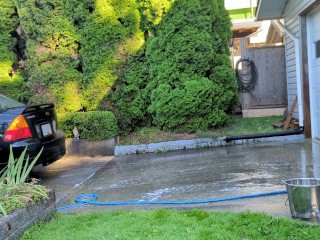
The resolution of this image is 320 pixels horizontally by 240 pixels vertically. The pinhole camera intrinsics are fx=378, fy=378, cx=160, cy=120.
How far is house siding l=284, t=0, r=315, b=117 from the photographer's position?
8.66m

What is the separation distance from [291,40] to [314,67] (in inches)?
65.3

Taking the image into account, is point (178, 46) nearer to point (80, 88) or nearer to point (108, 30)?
point (108, 30)

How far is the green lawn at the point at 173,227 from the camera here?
10.3 ft

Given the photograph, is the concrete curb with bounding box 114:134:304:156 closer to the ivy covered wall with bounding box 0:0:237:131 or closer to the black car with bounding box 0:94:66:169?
the ivy covered wall with bounding box 0:0:237:131

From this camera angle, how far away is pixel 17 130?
18.0 ft

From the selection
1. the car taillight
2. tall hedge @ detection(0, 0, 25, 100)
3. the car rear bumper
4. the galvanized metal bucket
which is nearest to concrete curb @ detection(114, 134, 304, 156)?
the car rear bumper

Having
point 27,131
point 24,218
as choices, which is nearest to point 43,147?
point 27,131

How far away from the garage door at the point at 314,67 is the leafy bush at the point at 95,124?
4.45 metres

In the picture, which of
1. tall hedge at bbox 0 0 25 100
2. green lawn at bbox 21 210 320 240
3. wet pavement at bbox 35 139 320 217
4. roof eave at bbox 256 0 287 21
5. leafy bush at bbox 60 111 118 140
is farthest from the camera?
roof eave at bbox 256 0 287 21

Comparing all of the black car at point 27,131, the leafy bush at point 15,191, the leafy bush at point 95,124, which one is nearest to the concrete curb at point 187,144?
the leafy bush at point 95,124

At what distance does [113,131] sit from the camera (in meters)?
8.64

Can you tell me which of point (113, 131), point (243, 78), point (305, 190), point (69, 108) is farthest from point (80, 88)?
point (305, 190)

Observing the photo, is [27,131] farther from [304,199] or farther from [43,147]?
[304,199]

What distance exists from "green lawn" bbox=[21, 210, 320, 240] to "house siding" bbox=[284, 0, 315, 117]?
615 centimetres
